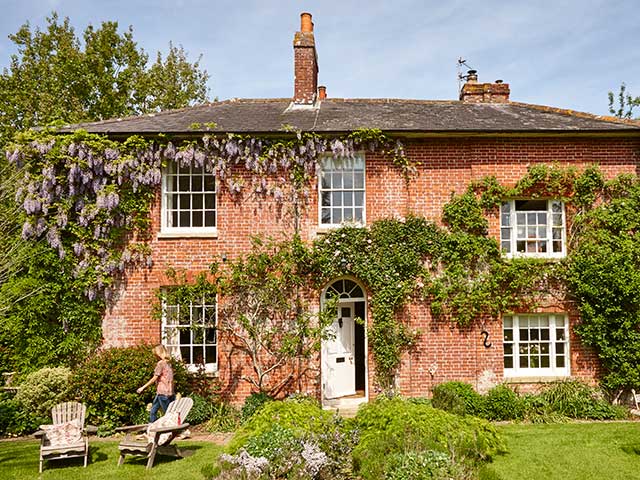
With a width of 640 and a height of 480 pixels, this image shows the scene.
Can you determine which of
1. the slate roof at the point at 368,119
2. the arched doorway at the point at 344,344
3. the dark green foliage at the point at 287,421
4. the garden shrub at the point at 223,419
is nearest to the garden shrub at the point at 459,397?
the arched doorway at the point at 344,344

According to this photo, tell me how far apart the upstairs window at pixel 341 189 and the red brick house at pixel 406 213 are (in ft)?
0.08

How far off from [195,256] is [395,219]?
15.6 ft

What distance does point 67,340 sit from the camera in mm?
10180

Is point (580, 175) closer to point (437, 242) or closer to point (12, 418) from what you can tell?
point (437, 242)

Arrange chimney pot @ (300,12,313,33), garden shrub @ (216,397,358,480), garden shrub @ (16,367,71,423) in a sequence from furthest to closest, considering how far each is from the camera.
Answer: chimney pot @ (300,12,313,33)
garden shrub @ (16,367,71,423)
garden shrub @ (216,397,358,480)

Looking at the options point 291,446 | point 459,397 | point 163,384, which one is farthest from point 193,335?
point 459,397

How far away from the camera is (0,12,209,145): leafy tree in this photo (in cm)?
2100

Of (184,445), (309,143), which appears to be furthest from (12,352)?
(309,143)

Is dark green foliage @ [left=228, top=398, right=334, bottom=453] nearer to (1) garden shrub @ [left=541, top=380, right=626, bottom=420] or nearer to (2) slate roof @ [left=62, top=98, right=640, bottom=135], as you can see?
(1) garden shrub @ [left=541, top=380, right=626, bottom=420]

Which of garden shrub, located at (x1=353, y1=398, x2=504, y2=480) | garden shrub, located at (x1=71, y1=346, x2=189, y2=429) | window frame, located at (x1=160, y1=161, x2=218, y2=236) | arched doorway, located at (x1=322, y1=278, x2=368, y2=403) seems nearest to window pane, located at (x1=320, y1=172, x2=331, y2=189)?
arched doorway, located at (x1=322, y1=278, x2=368, y2=403)

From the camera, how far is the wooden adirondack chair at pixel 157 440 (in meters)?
7.05

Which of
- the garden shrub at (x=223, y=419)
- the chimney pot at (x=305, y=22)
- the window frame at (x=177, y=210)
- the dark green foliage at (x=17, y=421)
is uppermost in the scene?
the chimney pot at (x=305, y=22)

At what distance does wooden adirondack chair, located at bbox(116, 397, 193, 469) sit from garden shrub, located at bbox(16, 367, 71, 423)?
2.89m

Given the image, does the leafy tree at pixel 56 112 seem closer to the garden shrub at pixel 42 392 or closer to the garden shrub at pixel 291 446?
the garden shrub at pixel 42 392
